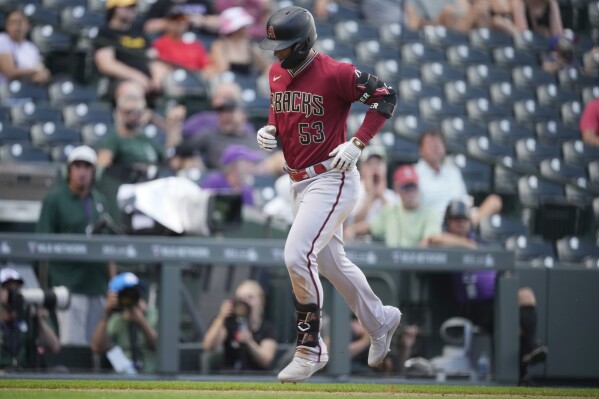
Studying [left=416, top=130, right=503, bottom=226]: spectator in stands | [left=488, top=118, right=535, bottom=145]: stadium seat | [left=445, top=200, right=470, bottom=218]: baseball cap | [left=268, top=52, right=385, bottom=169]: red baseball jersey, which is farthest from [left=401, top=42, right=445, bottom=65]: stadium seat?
[left=268, top=52, right=385, bottom=169]: red baseball jersey

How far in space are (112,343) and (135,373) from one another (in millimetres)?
262

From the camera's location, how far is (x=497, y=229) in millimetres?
10047

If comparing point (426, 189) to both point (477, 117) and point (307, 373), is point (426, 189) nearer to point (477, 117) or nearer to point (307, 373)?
point (477, 117)

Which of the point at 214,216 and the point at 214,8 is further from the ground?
the point at 214,8

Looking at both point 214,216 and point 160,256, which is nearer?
point 160,256

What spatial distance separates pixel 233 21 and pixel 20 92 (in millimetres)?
2076

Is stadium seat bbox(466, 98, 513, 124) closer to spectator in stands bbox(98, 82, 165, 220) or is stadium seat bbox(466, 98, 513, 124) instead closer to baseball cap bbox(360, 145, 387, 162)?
baseball cap bbox(360, 145, 387, 162)

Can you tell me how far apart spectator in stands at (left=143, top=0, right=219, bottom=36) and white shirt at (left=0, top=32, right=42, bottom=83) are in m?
1.12

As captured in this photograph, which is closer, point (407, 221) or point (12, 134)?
point (407, 221)

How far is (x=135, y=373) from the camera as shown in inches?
297

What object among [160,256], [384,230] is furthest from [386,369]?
[160,256]

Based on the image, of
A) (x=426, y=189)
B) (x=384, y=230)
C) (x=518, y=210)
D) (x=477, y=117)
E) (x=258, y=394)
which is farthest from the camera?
(x=477, y=117)

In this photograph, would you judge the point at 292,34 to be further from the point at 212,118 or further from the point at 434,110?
the point at 434,110

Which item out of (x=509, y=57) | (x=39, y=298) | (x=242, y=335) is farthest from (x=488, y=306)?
(x=509, y=57)
